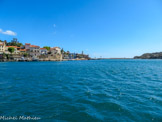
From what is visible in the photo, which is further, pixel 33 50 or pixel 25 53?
pixel 33 50

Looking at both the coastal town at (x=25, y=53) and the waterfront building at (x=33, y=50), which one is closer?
the coastal town at (x=25, y=53)

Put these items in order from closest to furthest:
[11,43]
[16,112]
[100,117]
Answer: [100,117] → [16,112] → [11,43]

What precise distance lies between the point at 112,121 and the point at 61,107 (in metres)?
2.89

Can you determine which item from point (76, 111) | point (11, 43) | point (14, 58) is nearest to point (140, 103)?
point (76, 111)

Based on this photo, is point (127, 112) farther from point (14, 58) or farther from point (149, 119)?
point (14, 58)

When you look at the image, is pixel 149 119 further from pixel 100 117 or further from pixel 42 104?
pixel 42 104

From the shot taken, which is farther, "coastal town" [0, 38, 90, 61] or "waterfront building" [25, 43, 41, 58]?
"waterfront building" [25, 43, 41, 58]

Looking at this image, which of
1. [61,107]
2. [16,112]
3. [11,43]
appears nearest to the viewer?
[16,112]

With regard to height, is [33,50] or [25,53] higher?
[33,50]

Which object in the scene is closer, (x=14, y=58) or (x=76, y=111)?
(x=76, y=111)

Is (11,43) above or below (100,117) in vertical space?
above

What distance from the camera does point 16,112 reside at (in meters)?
5.00

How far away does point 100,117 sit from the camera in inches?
181

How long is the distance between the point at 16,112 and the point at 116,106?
5528mm
